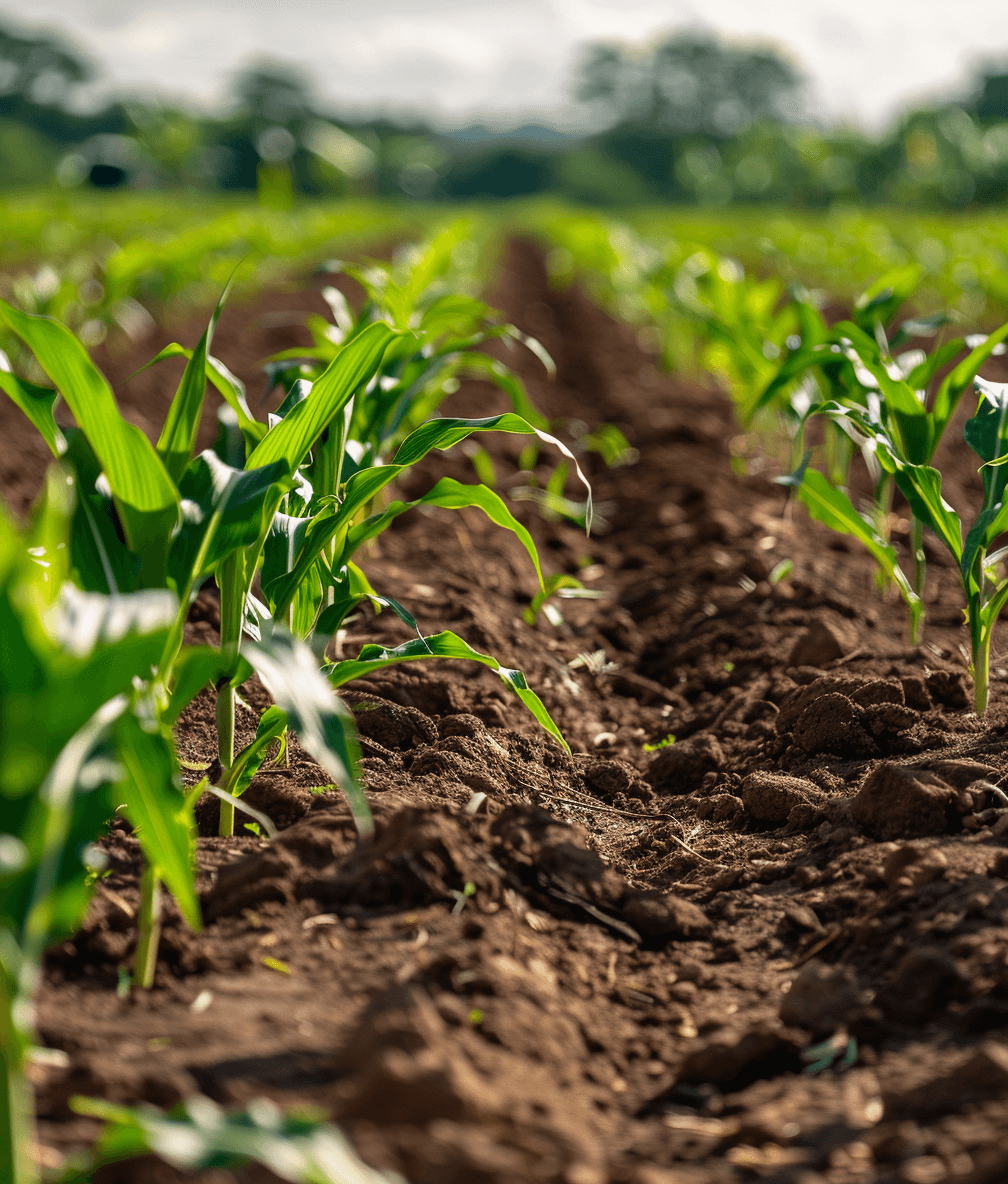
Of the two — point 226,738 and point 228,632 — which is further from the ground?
point 228,632

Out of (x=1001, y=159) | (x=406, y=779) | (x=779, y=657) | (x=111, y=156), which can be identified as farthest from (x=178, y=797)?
(x=111, y=156)

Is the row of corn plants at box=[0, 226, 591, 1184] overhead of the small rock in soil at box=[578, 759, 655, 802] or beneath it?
overhead

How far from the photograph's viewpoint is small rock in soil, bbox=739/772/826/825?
173 centimetres

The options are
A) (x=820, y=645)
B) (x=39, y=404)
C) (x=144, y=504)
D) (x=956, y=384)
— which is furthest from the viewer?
(x=820, y=645)

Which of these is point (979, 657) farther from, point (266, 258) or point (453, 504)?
point (266, 258)

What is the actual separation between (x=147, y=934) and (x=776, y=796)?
1.07 meters

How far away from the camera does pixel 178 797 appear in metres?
0.96

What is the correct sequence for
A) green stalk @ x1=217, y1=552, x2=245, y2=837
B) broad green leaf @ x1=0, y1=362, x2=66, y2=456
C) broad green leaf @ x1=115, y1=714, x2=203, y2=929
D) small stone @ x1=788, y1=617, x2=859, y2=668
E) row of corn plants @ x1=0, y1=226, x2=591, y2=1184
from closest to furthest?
1. row of corn plants @ x1=0, y1=226, x2=591, y2=1184
2. broad green leaf @ x1=115, y1=714, x2=203, y2=929
3. broad green leaf @ x1=0, y1=362, x2=66, y2=456
4. green stalk @ x1=217, y1=552, x2=245, y2=837
5. small stone @ x1=788, y1=617, x2=859, y2=668

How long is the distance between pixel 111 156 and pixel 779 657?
37011 millimetres

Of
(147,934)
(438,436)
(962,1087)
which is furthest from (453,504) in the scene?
(962,1087)

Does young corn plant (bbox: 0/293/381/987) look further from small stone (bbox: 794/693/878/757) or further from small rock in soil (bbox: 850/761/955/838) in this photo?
small stone (bbox: 794/693/878/757)

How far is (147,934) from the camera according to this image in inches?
43.9

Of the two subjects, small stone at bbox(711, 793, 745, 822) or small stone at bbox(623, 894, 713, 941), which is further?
small stone at bbox(711, 793, 745, 822)

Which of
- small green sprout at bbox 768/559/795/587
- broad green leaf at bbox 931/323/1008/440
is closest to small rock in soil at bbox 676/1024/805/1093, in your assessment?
broad green leaf at bbox 931/323/1008/440
